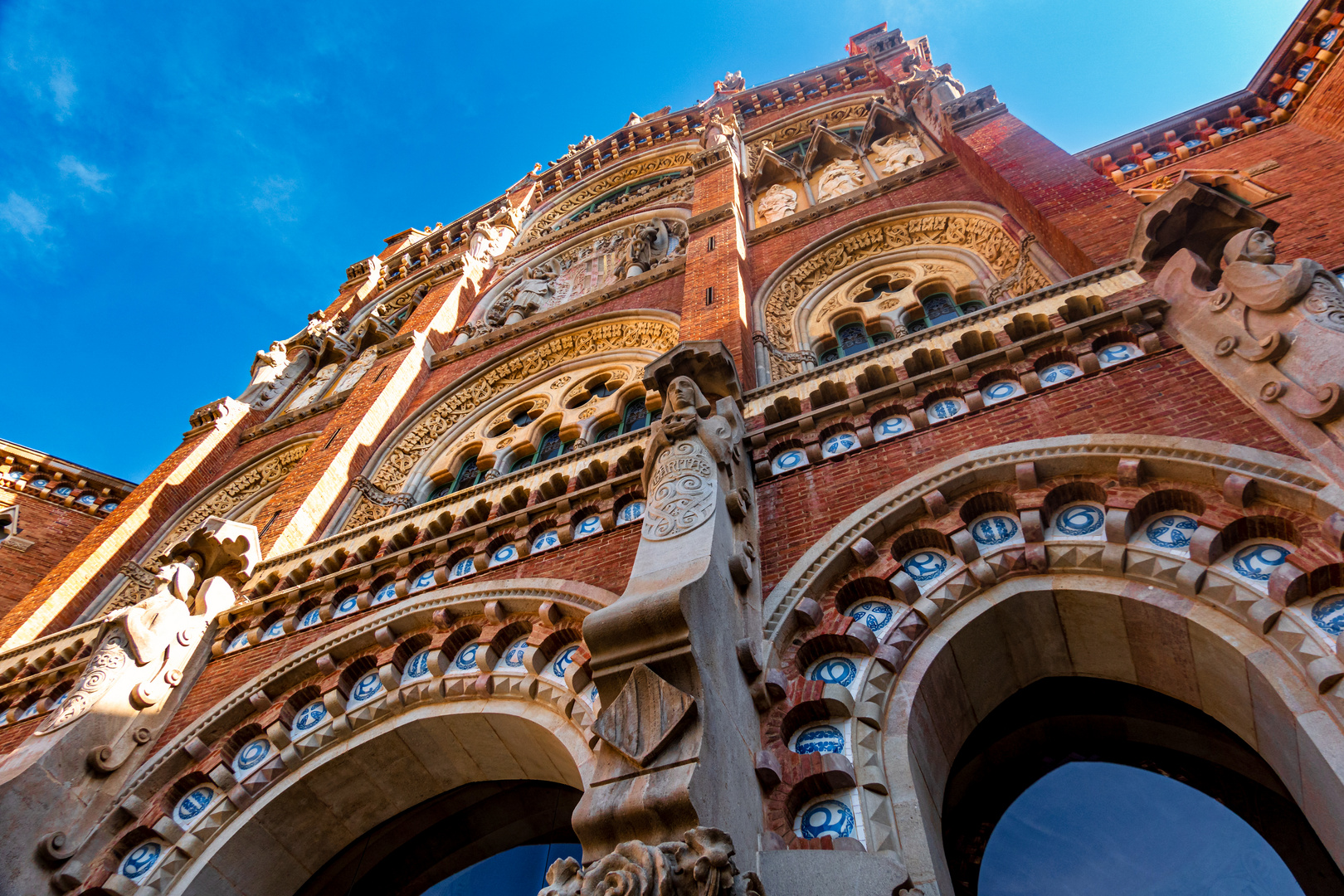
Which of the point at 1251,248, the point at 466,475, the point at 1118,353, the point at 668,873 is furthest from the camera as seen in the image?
the point at 466,475

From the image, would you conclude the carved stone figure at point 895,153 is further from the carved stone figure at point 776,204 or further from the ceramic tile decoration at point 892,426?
the ceramic tile decoration at point 892,426

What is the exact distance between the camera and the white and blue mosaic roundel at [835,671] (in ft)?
15.8

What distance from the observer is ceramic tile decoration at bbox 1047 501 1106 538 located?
506cm

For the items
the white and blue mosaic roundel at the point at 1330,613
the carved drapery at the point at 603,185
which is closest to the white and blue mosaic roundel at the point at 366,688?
the white and blue mosaic roundel at the point at 1330,613

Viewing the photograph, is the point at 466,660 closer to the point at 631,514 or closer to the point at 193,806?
the point at 631,514

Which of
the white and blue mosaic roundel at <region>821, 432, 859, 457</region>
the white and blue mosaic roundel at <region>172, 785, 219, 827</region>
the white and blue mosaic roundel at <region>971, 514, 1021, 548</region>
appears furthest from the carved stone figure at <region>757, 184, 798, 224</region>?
the white and blue mosaic roundel at <region>172, 785, 219, 827</region>

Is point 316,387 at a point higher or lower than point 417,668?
higher

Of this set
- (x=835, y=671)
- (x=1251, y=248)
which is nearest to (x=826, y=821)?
(x=835, y=671)

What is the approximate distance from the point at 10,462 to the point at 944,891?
20185 millimetres

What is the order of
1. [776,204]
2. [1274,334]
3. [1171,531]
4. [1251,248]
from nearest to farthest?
[1171,531], [1274,334], [1251,248], [776,204]

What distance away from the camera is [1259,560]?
4496 millimetres

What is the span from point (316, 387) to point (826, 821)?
16.4m

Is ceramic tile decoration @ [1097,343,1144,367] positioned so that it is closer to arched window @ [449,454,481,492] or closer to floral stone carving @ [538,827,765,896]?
floral stone carving @ [538,827,765,896]

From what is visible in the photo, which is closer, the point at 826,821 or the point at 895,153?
the point at 826,821
